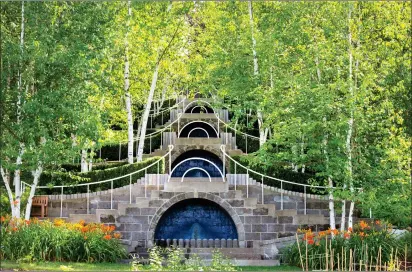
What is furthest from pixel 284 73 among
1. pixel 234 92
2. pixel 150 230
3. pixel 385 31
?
pixel 150 230

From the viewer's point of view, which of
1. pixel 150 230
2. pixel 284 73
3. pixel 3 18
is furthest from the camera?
pixel 284 73

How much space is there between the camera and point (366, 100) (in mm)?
17000

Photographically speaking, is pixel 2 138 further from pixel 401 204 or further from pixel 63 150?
pixel 401 204

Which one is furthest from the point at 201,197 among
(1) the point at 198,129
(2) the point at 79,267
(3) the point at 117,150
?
(1) the point at 198,129

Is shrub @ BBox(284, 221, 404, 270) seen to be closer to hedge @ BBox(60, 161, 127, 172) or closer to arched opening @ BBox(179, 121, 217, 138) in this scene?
hedge @ BBox(60, 161, 127, 172)

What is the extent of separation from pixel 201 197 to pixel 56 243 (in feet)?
17.3

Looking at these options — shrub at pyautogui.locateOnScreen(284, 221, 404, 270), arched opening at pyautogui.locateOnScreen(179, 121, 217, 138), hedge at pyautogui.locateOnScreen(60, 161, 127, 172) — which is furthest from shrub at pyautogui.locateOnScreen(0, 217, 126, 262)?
arched opening at pyautogui.locateOnScreen(179, 121, 217, 138)

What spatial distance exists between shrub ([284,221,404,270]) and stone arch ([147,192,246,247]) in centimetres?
304

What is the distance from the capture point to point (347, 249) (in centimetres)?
1571

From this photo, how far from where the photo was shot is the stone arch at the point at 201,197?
64.1ft

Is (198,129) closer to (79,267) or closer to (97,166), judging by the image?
(97,166)

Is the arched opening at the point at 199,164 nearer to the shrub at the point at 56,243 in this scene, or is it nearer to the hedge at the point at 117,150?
the hedge at the point at 117,150

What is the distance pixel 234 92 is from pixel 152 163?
3.63m

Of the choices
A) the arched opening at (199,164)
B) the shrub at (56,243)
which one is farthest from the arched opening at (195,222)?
the arched opening at (199,164)
